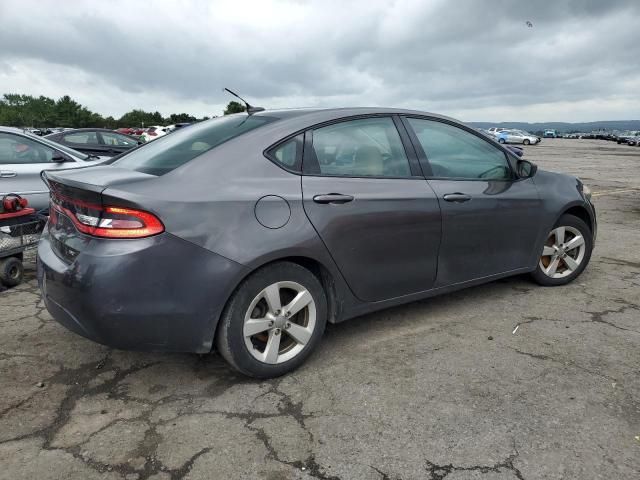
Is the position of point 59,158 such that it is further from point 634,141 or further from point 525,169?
point 634,141

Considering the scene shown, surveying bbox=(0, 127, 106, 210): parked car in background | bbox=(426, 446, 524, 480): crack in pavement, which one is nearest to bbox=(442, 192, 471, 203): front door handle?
bbox=(426, 446, 524, 480): crack in pavement

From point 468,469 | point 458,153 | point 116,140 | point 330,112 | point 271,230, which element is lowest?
point 468,469

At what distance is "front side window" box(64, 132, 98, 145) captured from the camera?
12667 mm

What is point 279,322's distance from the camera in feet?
9.67

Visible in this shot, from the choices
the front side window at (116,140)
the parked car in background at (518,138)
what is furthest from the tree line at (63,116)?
the front side window at (116,140)

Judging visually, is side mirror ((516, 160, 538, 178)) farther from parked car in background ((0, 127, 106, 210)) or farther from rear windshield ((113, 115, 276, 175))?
parked car in background ((0, 127, 106, 210))

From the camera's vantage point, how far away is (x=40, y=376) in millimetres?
3072

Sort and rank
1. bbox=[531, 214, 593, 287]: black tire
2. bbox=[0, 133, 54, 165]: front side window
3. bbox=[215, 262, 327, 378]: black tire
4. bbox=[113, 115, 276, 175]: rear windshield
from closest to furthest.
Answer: bbox=[215, 262, 327, 378]: black tire < bbox=[113, 115, 276, 175]: rear windshield < bbox=[531, 214, 593, 287]: black tire < bbox=[0, 133, 54, 165]: front side window

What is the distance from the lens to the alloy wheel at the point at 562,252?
452 centimetres

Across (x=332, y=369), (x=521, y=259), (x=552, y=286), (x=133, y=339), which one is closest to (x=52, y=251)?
(x=133, y=339)

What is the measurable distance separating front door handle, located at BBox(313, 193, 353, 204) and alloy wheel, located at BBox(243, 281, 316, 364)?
492 millimetres

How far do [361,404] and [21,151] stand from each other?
5.44 meters

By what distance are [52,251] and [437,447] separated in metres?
2.23

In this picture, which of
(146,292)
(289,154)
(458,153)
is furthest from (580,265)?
(146,292)
